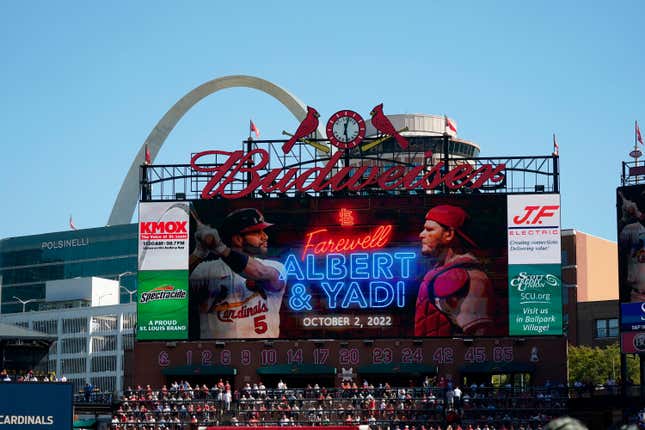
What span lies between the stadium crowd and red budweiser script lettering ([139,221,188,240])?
Result: 6.66 meters

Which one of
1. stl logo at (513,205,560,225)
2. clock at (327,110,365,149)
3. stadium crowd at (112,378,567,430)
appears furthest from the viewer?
→ clock at (327,110,365,149)

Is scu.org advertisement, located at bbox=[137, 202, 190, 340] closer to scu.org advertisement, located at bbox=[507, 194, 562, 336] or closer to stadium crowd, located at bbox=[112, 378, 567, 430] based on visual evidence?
stadium crowd, located at bbox=[112, 378, 567, 430]

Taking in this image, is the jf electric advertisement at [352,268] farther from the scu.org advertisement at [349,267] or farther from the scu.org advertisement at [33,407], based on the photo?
the scu.org advertisement at [33,407]

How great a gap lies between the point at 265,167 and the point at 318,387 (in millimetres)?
9964

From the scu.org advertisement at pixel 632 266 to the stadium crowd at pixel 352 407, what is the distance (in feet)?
12.1

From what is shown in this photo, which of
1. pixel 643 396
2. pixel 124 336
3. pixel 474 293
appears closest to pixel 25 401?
pixel 474 293

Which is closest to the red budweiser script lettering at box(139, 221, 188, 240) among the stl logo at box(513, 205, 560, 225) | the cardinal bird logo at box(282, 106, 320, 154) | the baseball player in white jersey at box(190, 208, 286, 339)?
the baseball player in white jersey at box(190, 208, 286, 339)

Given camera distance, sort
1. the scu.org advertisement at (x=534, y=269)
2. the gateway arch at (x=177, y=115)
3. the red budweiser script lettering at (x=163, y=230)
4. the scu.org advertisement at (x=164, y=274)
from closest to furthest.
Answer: the scu.org advertisement at (x=534, y=269), the scu.org advertisement at (x=164, y=274), the red budweiser script lettering at (x=163, y=230), the gateway arch at (x=177, y=115)

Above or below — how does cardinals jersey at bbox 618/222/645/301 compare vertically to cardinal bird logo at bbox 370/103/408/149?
below

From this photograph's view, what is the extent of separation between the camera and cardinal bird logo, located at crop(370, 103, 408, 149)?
6562 centimetres

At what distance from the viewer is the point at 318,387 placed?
64.2 meters

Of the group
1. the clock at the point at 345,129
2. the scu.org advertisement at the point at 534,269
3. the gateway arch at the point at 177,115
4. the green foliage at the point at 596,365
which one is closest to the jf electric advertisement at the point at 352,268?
the scu.org advertisement at the point at 534,269

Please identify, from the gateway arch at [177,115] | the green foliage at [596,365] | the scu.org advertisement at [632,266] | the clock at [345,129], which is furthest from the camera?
the gateway arch at [177,115]

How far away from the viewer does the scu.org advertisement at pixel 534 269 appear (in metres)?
63.0
